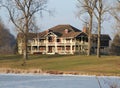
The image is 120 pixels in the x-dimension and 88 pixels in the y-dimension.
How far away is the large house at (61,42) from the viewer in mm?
100438

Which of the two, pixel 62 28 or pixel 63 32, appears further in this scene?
pixel 62 28

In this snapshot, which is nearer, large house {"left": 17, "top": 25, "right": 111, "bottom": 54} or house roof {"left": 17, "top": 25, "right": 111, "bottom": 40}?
large house {"left": 17, "top": 25, "right": 111, "bottom": 54}

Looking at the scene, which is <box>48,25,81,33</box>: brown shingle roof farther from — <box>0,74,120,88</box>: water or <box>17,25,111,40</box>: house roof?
<box>0,74,120,88</box>: water

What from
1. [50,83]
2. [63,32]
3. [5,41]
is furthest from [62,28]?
[50,83]

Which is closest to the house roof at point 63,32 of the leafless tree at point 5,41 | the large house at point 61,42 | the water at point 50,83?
the large house at point 61,42

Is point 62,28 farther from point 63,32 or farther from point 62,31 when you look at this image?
point 63,32

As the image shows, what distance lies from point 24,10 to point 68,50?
3414 centimetres

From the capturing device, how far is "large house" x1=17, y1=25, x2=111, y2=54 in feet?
330

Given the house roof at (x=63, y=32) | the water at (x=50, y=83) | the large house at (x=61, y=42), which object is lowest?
the water at (x=50, y=83)

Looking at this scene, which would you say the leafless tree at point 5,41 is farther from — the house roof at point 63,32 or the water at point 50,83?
the water at point 50,83

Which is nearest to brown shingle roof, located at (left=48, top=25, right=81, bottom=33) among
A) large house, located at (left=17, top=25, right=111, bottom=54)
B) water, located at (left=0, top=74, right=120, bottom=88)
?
large house, located at (left=17, top=25, right=111, bottom=54)

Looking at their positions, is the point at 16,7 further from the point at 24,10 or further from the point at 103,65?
the point at 103,65

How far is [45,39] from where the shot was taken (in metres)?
107

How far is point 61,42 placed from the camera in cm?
10469
